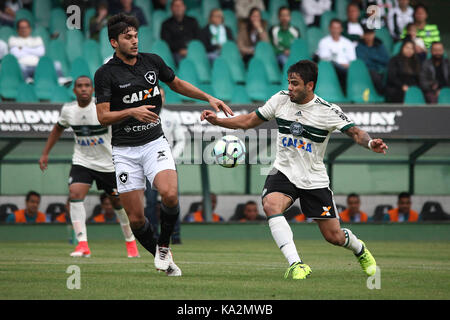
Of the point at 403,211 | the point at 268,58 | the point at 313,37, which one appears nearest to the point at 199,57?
the point at 268,58

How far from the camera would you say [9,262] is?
954 cm

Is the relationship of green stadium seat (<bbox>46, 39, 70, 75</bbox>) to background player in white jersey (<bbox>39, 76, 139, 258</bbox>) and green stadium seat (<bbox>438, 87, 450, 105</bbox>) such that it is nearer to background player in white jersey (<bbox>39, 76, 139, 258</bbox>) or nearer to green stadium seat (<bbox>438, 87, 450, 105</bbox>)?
background player in white jersey (<bbox>39, 76, 139, 258</bbox>)

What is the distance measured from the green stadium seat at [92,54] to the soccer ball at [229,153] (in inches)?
363

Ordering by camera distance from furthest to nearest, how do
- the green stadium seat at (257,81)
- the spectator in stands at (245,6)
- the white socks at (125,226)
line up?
the spectator in stands at (245,6)
the green stadium seat at (257,81)
the white socks at (125,226)

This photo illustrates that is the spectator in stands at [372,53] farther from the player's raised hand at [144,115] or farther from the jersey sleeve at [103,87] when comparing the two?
the player's raised hand at [144,115]

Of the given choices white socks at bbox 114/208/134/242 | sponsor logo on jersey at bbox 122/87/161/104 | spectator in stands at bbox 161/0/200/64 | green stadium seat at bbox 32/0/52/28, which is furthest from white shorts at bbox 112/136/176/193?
green stadium seat at bbox 32/0/52/28

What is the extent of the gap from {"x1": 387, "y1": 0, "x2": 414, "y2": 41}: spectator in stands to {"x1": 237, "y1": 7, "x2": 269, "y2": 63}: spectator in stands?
2.81 meters

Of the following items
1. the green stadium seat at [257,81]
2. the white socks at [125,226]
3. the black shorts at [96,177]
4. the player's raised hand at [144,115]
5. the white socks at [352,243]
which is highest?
the green stadium seat at [257,81]

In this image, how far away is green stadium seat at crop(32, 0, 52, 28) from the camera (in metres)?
19.1

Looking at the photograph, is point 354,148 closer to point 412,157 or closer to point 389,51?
point 412,157

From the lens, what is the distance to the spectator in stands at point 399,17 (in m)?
18.1

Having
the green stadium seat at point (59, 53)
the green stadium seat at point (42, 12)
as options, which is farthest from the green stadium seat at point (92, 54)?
the green stadium seat at point (42, 12)
